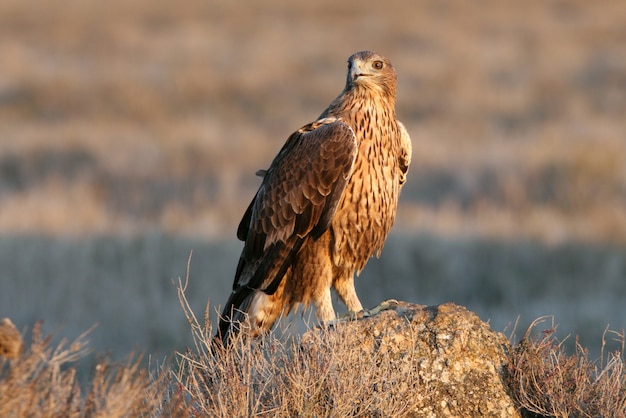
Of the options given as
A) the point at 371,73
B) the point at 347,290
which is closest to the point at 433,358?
the point at 347,290

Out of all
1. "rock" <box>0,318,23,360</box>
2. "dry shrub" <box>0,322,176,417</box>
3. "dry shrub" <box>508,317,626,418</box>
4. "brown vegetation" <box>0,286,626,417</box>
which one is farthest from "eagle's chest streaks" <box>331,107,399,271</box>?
"rock" <box>0,318,23,360</box>

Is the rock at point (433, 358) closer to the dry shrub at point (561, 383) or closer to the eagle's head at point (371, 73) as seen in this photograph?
the dry shrub at point (561, 383)

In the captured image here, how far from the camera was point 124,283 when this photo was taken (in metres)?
12.3

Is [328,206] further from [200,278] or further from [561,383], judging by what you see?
[200,278]

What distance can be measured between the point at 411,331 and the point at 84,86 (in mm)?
17763

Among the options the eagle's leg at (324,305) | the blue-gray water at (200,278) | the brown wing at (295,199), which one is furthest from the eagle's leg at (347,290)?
the blue-gray water at (200,278)

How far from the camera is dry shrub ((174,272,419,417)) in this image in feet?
14.5

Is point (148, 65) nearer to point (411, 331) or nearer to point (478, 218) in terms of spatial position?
point (478, 218)

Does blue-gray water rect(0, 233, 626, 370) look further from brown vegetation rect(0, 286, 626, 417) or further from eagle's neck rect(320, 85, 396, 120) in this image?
brown vegetation rect(0, 286, 626, 417)

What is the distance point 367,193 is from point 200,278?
6.84 meters

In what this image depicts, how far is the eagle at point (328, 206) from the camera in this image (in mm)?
5680

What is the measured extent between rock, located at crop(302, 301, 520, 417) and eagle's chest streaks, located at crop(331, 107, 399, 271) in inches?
36.3

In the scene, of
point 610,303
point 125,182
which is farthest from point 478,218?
point 125,182

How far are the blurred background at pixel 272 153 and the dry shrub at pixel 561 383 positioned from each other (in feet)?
6.22
